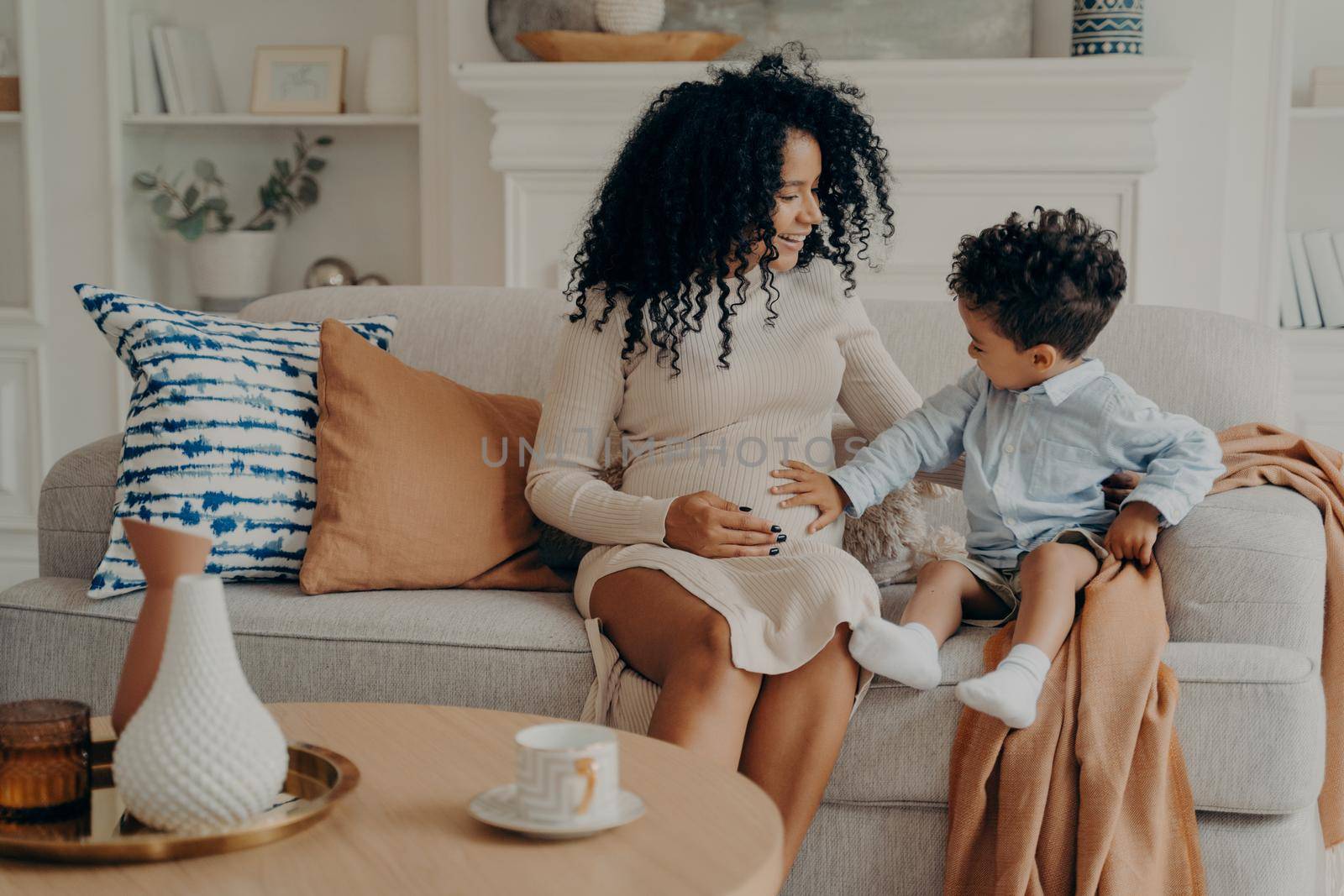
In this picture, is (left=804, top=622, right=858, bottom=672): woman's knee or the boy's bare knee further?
the boy's bare knee

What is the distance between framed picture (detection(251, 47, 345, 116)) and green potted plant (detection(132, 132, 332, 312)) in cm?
14

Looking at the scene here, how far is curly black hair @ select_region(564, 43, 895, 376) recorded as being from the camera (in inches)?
72.4

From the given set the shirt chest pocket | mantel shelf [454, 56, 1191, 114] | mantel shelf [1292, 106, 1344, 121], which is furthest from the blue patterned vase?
the shirt chest pocket

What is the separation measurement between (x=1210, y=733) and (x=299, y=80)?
299cm

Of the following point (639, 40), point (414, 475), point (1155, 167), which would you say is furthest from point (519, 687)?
point (1155, 167)

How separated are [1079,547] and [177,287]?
2902 millimetres

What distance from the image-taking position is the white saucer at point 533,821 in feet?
3.03

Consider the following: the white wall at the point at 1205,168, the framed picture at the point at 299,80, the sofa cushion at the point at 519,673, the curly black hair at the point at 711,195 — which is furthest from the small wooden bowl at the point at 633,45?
the sofa cushion at the point at 519,673

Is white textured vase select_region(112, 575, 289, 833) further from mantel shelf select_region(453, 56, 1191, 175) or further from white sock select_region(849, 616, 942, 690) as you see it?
mantel shelf select_region(453, 56, 1191, 175)

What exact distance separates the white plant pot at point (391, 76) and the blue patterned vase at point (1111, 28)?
171 centimetres

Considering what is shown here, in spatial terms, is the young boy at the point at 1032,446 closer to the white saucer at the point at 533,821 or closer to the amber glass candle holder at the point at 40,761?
the white saucer at the point at 533,821

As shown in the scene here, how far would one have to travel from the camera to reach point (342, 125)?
12.1 feet

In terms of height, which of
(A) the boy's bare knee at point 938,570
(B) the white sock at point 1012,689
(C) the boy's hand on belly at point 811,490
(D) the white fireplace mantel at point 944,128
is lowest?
(B) the white sock at point 1012,689

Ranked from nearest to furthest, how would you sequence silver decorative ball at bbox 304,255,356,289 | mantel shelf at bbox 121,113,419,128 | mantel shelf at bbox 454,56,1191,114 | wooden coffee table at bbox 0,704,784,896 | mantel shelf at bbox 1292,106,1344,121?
wooden coffee table at bbox 0,704,784,896 < mantel shelf at bbox 454,56,1191,114 < mantel shelf at bbox 1292,106,1344,121 < mantel shelf at bbox 121,113,419,128 < silver decorative ball at bbox 304,255,356,289
